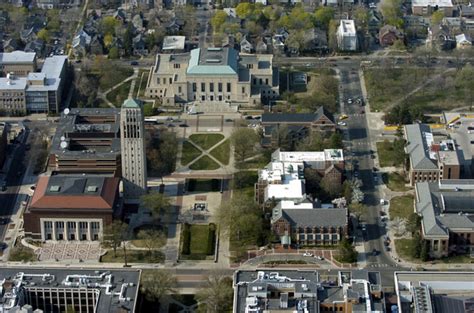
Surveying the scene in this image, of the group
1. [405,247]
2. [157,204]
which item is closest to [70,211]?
[157,204]

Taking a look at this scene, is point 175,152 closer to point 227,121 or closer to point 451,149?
point 227,121

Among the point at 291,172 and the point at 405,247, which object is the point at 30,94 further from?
the point at 405,247

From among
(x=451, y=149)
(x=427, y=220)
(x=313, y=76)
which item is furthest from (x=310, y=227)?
(x=313, y=76)

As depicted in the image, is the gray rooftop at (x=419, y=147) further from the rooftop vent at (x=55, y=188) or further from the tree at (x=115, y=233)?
the rooftop vent at (x=55, y=188)

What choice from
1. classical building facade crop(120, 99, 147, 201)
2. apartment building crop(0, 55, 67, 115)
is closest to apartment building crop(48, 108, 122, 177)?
classical building facade crop(120, 99, 147, 201)

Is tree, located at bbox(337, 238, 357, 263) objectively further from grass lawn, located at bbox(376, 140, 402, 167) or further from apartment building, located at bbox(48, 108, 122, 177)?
apartment building, located at bbox(48, 108, 122, 177)

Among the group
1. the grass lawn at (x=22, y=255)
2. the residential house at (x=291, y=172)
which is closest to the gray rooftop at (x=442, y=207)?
the residential house at (x=291, y=172)
